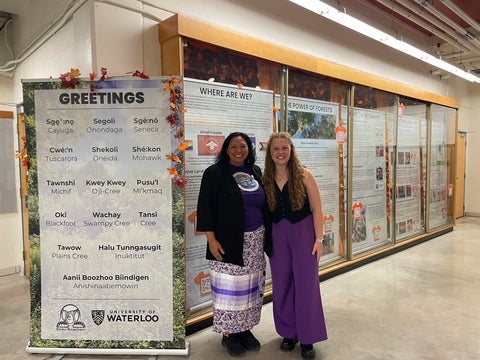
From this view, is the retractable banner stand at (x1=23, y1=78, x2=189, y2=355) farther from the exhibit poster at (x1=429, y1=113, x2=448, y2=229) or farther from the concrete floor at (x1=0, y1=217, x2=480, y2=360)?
the exhibit poster at (x1=429, y1=113, x2=448, y2=229)

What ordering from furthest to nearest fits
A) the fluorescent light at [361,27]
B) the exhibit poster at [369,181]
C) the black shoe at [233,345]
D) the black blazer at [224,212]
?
the exhibit poster at [369,181]
the fluorescent light at [361,27]
the black shoe at [233,345]
the black blazer at [224,212]

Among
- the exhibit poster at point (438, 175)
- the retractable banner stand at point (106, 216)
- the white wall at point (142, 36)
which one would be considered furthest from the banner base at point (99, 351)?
the exhibit poster at point (438, 175)

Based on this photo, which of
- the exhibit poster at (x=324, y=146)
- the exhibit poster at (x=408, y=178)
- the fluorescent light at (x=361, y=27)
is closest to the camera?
the fluorescent light at (x=361, y=27)

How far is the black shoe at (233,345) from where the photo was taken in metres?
2.49

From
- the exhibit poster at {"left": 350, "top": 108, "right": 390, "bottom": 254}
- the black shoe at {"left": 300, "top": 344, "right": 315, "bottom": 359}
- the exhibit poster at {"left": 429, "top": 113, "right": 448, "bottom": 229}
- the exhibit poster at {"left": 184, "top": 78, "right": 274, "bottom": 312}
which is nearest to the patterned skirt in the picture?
the black shoe at {"left": 300, "top": 344, "right": 315, "bottom": 359}

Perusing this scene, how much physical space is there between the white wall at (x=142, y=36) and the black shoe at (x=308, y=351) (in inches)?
93.4

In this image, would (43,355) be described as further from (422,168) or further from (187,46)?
(422,168)

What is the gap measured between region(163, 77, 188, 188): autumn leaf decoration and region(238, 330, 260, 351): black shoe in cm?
121

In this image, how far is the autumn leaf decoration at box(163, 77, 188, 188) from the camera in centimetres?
236

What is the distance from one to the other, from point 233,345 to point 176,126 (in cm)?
161

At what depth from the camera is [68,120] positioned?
236 cm

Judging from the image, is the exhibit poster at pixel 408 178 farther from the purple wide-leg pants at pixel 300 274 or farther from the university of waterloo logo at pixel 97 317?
the university of waterloo logo at pixel 97 317

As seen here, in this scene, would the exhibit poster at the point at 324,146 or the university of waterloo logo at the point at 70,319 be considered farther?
the exhibit poster at the point at 324,146

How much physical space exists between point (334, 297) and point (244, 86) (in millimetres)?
2292
